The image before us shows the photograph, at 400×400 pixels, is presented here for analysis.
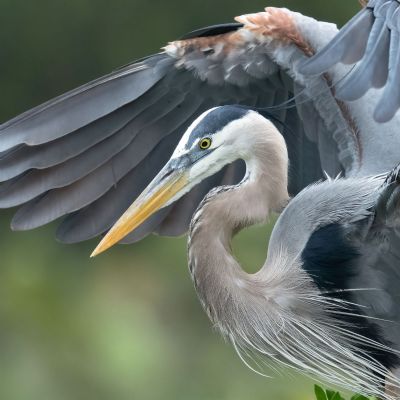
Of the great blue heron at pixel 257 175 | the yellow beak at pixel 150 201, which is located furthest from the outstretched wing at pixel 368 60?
the yellow beak at pixel 150 201

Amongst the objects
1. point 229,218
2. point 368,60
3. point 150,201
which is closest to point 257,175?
point 229,218

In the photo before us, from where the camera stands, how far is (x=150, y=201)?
380 centimetres

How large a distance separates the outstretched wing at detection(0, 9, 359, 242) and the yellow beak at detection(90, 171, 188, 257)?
1.78 ft

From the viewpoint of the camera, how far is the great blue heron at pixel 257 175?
149 inches

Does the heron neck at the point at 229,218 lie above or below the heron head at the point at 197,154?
below

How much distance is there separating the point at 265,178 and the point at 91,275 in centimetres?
A: 594

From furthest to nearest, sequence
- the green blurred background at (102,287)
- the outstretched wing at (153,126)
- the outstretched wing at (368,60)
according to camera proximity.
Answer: the green blurred background at (102,287) < the outstretched wing at (153,126) < the outstretched wing at (368,60)

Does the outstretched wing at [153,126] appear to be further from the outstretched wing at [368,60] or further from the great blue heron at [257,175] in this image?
the outstretched wing at [368,60]

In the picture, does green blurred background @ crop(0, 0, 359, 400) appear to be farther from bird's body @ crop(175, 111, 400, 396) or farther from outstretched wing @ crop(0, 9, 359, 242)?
bird's body @ crop(175, 111, 400, 396)

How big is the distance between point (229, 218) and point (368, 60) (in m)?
0.61

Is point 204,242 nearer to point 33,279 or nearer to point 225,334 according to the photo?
point 225,334

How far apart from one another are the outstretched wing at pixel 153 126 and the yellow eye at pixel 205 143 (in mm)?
458

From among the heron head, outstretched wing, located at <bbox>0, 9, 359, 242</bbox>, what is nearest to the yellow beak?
the heron head

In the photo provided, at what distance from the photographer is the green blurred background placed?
805cm
